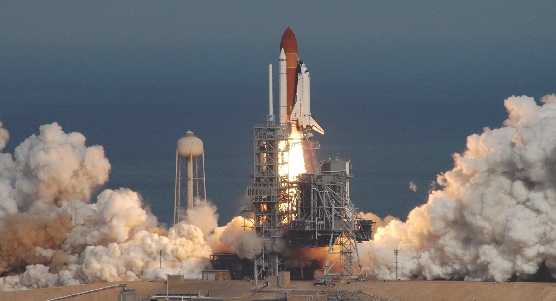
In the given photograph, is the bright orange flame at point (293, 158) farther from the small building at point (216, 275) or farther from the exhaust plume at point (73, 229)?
the exhaust plume at point (73, 229)

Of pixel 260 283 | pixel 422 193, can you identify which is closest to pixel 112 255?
pixel 260 283

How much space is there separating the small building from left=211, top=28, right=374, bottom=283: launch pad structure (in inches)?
47.7

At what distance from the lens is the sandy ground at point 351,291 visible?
262ft

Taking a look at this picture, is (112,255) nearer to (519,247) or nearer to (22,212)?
(22,212)

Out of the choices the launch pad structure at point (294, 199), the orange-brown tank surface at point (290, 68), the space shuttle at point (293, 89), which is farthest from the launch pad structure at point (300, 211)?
the orange-brown tank surface at point (290, 68)

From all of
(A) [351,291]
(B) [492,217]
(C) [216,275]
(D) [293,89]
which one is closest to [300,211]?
(C) [216,275]

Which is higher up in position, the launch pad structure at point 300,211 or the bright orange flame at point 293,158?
the bright orange flame at point 293,158

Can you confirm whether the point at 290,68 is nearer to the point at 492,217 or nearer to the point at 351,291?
the point at 351,291

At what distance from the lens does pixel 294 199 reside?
292 ft

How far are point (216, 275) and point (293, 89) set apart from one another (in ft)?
34.1

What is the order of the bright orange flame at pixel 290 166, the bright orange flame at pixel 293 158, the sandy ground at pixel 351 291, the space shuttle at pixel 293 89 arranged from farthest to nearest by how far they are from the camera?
the space shuttle at pixel 293 89, the bright orange flame at pixel 293 158, the bright orange flame at pixel 290 166, the sandy ground at pixel 351 291

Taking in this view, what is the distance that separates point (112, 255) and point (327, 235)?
1232cm

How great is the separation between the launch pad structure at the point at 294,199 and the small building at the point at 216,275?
121 cm

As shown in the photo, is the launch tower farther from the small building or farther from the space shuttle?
the small building
